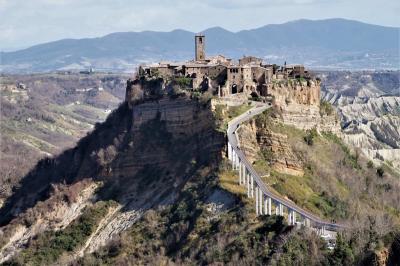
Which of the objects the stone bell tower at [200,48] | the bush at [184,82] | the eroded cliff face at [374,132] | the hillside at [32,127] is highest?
the stone bell tower at [200,48]

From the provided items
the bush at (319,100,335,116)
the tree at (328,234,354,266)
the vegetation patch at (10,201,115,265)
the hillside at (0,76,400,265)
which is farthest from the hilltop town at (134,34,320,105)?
the tree at (328,234,354,266)

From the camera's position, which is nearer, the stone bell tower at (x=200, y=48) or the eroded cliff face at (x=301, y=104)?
the eroded cliff face at (x=301, y=104)

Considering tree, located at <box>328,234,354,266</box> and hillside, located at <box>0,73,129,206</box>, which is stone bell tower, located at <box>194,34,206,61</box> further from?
tree, located at <box>328,234,354,266</box>

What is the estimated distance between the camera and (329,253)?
40.9m

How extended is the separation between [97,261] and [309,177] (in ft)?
46.4

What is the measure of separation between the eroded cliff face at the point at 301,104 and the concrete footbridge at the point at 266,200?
7718 mm

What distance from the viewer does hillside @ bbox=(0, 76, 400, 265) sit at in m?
46.8

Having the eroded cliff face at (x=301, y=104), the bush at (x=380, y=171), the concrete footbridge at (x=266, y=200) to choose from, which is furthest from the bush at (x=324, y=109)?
the concrete footbridge at (x=266, y=200)

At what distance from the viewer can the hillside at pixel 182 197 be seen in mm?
46844

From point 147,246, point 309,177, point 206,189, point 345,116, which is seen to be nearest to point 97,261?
point 147,246

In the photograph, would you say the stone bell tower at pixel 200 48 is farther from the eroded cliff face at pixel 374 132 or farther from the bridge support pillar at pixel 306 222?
the bridge support pillar at pixel 306 222

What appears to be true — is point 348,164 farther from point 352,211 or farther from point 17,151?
point 17,151

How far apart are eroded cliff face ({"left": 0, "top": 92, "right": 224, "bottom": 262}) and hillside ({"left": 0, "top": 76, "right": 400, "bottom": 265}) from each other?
0.30 ft

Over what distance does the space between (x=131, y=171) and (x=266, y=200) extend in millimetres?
16795
